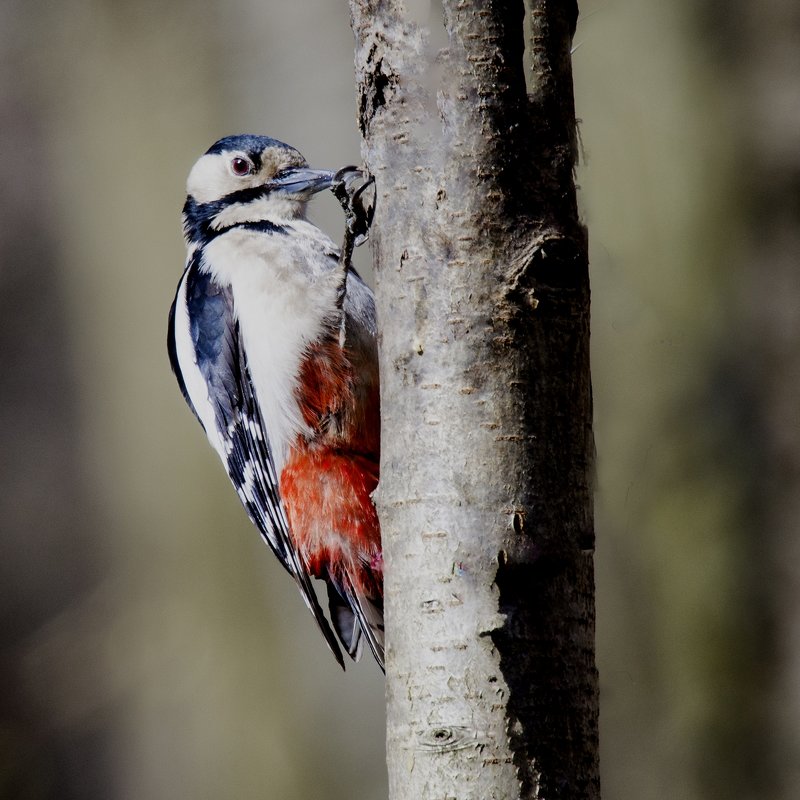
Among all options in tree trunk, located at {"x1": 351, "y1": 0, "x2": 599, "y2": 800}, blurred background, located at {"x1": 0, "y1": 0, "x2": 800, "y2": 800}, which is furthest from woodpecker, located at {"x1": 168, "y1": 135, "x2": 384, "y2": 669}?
blurred background, located at {"x1": 0, "y1": 0, "x2": 800, "y2": 800}

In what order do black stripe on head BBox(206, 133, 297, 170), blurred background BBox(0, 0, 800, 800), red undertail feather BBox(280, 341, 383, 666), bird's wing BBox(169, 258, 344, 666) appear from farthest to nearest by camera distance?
1. blurred background BBox(0, 0, 800, 800)
2. black stripe on head BBox(206, 133, 297, 170)
3. bird's wing BBox(169, 258, 344, 666)
4. red undertail feather BBox(280, 341, 383, 666)

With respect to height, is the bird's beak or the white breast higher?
the bird's beak

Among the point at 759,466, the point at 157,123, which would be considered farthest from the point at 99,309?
the point at 759,466

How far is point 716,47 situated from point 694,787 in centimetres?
305

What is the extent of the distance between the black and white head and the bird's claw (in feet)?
2.04

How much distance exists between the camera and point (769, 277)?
4.52 meters

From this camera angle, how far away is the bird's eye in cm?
334

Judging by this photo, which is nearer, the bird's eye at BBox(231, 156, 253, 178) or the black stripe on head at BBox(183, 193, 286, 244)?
the black stripe on head at BBox(183, 193, 286, 244)

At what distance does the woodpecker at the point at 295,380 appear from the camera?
284 centimetres

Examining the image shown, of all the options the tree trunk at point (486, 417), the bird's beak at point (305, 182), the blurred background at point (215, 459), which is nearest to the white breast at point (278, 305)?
the bird's beak at point (305, 182)

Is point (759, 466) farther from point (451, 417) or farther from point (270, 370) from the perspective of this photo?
point (451, 417)

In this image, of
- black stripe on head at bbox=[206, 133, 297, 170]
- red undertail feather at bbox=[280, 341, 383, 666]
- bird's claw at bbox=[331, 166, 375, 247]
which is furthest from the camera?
black stripe on head at bbox=[206, 133, 297, 170]

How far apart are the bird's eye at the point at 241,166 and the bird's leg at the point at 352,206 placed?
2.43 feet

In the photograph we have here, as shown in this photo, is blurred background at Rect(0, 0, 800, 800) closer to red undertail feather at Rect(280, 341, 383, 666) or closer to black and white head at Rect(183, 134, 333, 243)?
black and white head at Rect(183, 134, 333, 243)
